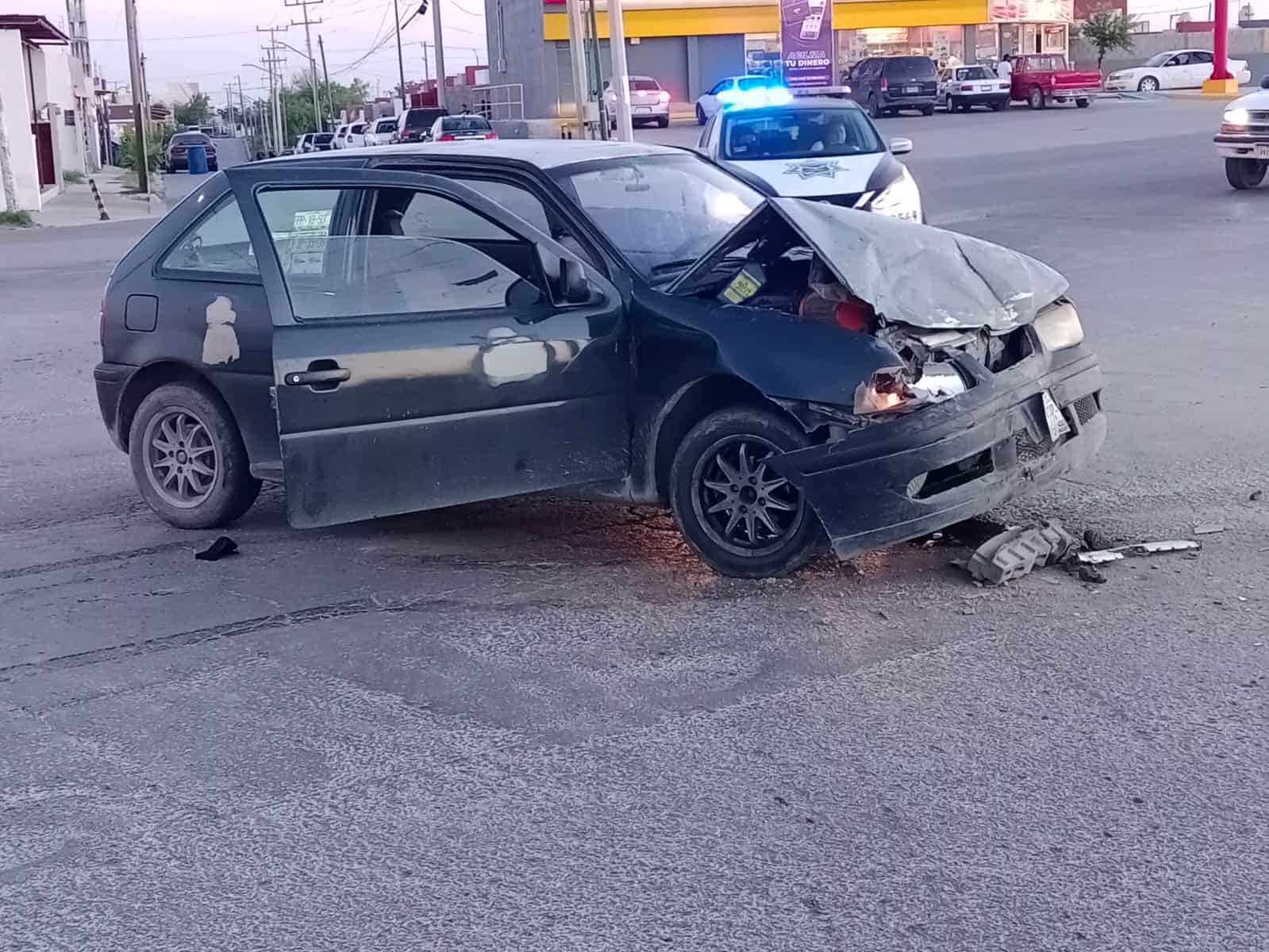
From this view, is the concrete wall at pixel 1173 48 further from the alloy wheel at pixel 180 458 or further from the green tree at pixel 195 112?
the green tree at pixel 195 112

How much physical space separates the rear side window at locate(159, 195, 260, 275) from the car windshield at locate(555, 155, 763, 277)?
1.47 meters

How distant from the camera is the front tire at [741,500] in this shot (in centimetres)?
590

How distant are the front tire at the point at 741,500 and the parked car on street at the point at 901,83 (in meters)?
44.3

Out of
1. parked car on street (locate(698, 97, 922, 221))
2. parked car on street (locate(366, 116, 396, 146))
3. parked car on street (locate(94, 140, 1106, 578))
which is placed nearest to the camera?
parked car on street (locate(94, 140, 1106, 578))

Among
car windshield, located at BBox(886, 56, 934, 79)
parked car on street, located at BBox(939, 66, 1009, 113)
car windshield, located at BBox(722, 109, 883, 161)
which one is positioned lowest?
car windshield, located at BBox(722, 109, 883, 161)

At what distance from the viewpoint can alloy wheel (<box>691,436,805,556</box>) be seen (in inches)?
234

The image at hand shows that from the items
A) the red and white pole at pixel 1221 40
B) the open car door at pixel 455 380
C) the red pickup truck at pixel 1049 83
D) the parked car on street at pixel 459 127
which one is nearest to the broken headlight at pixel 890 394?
the open car door at pixel 455 380

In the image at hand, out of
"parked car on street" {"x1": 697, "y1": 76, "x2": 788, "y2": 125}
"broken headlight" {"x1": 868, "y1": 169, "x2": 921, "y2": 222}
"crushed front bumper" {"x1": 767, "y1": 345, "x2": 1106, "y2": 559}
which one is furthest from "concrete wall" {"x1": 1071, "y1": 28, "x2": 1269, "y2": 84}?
"crushed front bumper" {"x1": 767, "y1": 345, "x2": 1106, "y2": 559}

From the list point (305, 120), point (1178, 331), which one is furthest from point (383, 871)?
point (305, 120)

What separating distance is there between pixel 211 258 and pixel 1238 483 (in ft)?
15.7

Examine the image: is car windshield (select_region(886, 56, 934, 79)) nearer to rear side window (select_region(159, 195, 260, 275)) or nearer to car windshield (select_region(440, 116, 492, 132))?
car windshield (select_region(440, 116, 492, 132))

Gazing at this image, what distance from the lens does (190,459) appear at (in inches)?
284

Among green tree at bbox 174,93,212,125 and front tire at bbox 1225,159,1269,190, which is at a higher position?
green tree at bbox 174,93,212,125

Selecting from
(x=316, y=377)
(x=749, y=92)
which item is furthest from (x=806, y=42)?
(x=316, y=377)
